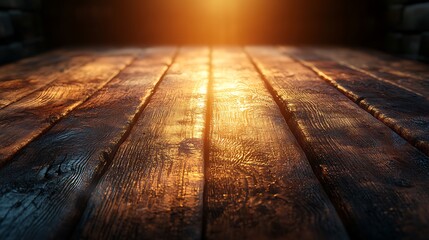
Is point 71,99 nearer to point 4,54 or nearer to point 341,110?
point 341,110

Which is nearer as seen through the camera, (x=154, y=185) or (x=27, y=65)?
(x=154, y=185)

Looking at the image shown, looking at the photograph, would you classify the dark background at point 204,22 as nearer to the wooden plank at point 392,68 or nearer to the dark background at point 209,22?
the dark background at point 209,22

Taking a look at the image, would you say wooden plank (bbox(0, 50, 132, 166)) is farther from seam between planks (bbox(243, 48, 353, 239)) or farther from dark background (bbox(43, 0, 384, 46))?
dark background (bbox(43, 0, 384, 46))

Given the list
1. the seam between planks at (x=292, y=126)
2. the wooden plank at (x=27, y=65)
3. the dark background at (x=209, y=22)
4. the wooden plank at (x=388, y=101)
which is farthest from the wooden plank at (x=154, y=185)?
the dark background at (x=209, y=22)

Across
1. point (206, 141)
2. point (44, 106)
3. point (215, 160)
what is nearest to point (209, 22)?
point (44, 106)

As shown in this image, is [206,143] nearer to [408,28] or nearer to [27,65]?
[27,65]
